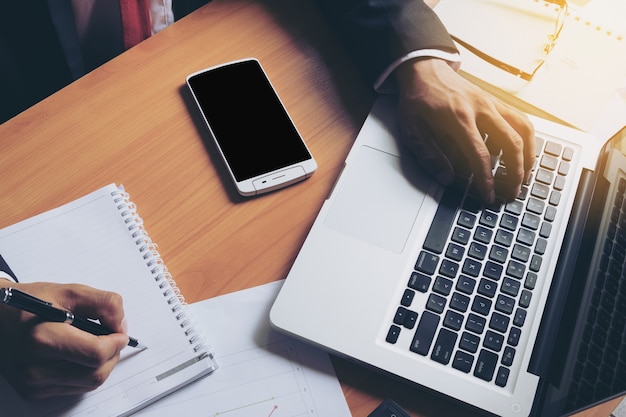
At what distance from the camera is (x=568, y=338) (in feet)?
2.00

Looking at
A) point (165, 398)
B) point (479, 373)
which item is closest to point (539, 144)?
point (479, 373)

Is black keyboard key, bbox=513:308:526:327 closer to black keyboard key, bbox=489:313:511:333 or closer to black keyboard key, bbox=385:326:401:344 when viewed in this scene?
black keyboard key, bbox=489:313:511:333

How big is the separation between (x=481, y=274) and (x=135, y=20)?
2.17ft

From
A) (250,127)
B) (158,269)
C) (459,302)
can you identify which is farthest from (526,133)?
(158,269)

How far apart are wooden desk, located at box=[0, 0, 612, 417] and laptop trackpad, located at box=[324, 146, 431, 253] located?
0.12ft

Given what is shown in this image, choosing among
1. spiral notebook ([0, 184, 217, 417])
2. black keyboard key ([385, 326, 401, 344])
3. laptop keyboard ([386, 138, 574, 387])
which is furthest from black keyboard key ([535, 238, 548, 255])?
spiral notebook ([0, 184, 217, 417])

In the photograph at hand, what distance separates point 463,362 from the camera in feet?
1.99

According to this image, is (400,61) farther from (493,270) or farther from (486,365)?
(486,365)

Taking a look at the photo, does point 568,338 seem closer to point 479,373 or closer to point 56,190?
point 479,373

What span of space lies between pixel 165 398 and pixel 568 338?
44 centimetres

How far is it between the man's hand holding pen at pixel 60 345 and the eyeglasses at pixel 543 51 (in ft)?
2.02

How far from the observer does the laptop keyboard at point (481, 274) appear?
61 cm

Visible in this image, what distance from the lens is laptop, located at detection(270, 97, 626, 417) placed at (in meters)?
0.60

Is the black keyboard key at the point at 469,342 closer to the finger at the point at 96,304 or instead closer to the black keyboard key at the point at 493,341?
the black keyboard key at the point at 493,341
